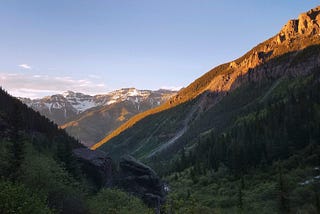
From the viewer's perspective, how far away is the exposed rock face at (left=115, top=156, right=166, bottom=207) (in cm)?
8647

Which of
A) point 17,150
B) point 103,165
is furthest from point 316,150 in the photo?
point 17,150

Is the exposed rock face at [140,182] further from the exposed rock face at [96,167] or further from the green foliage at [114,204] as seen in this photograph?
the green foliage at [114,204]

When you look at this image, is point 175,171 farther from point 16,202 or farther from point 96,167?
point 16,202

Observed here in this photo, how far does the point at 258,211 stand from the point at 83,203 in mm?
27672

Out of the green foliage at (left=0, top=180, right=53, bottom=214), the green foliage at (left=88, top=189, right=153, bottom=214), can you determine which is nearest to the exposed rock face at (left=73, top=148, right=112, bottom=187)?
the green foliage at (left=88, top=189, right=153, bottom=214)

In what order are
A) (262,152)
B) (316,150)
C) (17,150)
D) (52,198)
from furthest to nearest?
1. (262,152)
2. (316,150)
3. (17,150)
4. (52,198)

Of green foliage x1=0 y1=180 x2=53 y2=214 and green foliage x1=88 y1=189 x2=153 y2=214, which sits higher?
green foliage x1=0 y1=180 x2=53 y2=214

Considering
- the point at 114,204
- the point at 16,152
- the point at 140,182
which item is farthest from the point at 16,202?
the point at 140,182

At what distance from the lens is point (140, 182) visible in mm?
92750

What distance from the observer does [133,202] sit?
57.5 meters

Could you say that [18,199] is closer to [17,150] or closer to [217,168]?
[17,150]

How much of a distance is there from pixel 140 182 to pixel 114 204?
1454 inches

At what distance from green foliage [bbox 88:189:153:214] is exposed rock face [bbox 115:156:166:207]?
2547 cm

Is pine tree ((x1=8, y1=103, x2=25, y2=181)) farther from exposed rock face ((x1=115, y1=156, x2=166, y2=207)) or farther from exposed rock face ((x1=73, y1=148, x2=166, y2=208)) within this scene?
exposed rock face ((x1=115, y1=156, x2=166, y2=207))
